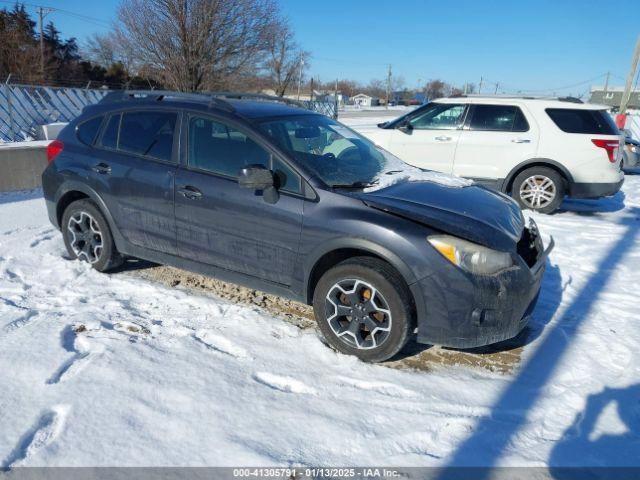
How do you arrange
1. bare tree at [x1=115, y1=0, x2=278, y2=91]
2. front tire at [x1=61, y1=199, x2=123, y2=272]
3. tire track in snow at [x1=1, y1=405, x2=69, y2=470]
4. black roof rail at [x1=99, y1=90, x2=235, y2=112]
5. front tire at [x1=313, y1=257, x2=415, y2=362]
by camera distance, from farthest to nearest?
1. bare tree at [x1=115, y1=0, x2=278, y2=91]
2. front tire at [x1=61, y1=199, x2=123, y2=272]
3. black roof rail at [x1=99, y1=90, x2=235, y2=112]
4. front tire at [x1=313, y1=257, x2=415, y2=362]
5. tire track in snow at [x1=1, y1=405, x2=69, y2=470]

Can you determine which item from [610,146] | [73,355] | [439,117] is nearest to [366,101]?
[439,117]

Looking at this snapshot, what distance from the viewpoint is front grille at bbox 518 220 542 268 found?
3.57m

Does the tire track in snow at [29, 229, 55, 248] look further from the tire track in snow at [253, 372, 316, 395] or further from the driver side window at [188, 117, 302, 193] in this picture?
the tire track in snow at [253, 372, 316, 395]

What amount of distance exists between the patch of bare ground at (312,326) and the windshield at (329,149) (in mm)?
1205

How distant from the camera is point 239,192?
3684 millimetres

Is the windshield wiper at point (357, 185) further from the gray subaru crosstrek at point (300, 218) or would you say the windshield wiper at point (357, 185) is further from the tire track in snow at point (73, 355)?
the tire track in snow at point (73, 355)

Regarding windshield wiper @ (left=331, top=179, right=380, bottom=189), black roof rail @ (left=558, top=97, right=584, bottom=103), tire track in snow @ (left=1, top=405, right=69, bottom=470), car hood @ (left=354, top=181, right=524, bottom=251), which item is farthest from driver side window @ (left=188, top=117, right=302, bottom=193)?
black roof rail @ (left=558, top=97, right=584, bottom=103)

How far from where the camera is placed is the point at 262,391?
3.02 m

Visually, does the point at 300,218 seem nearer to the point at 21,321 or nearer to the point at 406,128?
the point at 21,321

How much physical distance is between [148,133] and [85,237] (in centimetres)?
126

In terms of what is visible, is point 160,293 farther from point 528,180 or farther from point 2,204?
point 528,180

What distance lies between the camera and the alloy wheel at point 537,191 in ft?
25.1

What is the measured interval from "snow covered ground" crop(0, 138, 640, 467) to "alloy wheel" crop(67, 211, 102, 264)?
1.10 ft

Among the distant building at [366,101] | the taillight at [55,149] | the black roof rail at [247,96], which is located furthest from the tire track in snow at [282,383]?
the distant building at [366,101]
